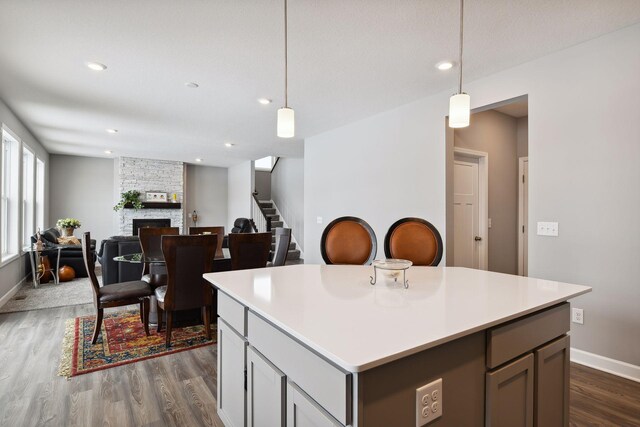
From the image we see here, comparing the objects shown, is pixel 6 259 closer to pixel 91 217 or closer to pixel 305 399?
pixel 91 217

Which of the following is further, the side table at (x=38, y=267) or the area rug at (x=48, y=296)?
the side table at (x=38, y=267)

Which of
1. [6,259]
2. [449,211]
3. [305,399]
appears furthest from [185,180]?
[305,399]

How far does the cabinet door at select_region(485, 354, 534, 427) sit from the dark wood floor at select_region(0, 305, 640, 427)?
1038mm

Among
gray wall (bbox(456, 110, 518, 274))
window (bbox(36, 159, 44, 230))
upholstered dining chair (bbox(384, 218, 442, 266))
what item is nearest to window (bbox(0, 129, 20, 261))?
window (bbox(36, 159, 44, 230))

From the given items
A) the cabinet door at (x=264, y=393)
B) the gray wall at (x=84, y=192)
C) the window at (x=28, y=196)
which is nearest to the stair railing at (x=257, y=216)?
the gray wall at (x=84, y=192)

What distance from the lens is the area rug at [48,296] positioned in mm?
4402

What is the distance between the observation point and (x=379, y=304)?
134 centimetres

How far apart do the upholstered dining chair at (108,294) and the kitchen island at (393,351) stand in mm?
1820

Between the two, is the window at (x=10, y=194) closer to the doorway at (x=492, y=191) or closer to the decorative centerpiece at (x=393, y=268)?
the decorative centerpiece at (x=393, y=268)

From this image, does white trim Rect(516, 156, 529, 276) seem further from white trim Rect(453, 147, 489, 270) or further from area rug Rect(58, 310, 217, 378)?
area rug Rect(58, 310, 217, 378)

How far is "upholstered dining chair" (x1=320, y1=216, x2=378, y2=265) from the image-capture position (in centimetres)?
261

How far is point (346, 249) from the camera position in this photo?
8.59 feet

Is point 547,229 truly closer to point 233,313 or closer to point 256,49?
point 233,313

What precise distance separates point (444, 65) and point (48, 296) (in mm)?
5973
